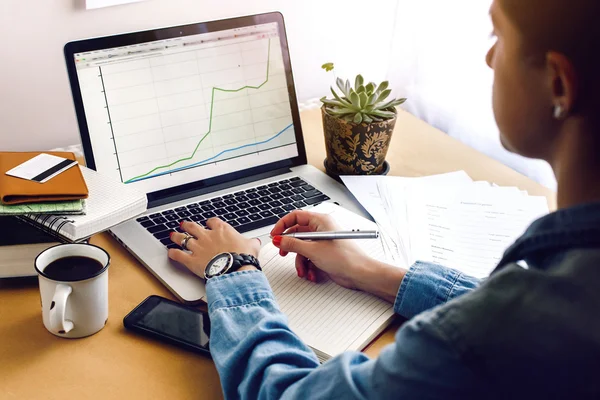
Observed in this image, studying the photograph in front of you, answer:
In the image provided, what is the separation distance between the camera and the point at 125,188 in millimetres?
938

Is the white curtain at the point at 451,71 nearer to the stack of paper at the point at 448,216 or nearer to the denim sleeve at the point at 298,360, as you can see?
the stack of paper at the point at 448,216

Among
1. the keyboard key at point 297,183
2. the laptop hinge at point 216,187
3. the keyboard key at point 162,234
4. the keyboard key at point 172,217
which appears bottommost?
the keyboard key at point 162,234

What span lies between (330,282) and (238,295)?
6.5 inches

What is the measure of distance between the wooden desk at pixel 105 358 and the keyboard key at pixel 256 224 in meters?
0.17

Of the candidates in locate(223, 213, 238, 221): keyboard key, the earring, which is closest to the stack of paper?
locate(223, 213, 238, 221): keyboard key

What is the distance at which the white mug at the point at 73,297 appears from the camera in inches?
29.8

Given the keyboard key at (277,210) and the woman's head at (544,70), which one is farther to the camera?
the keyboard key at (277,210)

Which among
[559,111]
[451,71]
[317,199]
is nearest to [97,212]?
[317,199]

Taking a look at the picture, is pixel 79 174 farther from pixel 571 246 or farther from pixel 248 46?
pixel 571 246

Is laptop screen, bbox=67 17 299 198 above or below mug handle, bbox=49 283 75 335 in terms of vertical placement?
above

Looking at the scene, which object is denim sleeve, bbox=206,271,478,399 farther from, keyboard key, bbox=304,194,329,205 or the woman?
keyboard key, bbox=304,194,329,205

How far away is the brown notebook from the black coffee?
0.09 meters

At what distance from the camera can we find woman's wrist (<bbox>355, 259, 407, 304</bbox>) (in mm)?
868

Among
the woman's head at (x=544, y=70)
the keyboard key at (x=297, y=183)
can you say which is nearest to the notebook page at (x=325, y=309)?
the keyboard key at (x=297, y=183)
